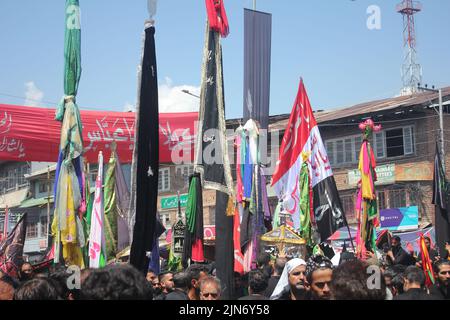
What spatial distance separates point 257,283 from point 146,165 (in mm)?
1711

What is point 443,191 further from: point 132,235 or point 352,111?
point 352,111

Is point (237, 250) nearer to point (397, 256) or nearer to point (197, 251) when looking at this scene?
point (197, 251)

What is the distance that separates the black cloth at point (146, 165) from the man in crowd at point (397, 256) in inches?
223

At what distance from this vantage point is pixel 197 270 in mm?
7516

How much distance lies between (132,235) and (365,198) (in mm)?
6683

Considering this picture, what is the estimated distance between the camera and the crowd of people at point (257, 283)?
11.0 ft

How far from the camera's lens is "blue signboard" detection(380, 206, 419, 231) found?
2725 cm

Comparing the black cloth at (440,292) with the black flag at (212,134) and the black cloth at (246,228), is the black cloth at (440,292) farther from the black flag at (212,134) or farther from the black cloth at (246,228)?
the black cloth at (246,228)

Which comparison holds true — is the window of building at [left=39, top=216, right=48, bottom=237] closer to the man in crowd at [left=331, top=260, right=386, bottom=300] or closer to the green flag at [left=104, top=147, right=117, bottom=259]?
the green flag at [left=104, top=147, right=117, bottom=259]

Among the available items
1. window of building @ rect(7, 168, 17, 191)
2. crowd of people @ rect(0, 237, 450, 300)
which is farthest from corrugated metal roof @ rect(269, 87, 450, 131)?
window of building @ rect(7, 168, 17, 191)

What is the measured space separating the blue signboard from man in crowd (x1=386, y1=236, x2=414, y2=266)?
52.8 feet

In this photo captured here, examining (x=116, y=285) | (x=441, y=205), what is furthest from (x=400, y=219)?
(x=116, y=285)

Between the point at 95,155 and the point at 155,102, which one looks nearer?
the point at 155,102
